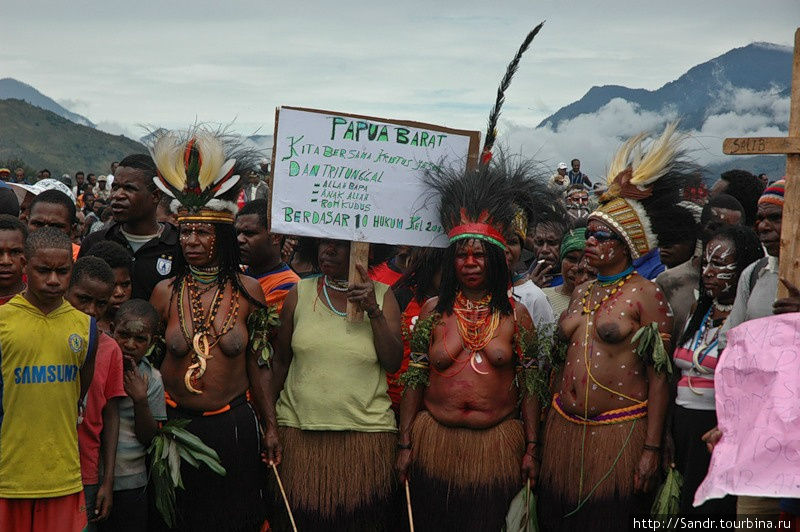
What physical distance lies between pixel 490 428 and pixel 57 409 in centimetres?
248

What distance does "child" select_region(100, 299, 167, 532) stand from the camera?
5.28 metres

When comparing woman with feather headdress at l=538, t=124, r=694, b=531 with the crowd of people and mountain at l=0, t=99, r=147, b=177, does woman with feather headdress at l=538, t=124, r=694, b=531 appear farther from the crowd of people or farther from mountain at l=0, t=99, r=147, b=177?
mountain at l=0, t=99, r=147, b=177

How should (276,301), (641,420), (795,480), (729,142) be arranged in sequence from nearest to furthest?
(795,480) < (729,142) < (641,420) < (276,301)

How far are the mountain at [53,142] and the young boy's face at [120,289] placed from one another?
72.6 metres

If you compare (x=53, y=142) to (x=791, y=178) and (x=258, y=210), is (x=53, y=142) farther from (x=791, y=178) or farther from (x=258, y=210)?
(x=791, y=178)

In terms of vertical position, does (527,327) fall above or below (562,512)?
above

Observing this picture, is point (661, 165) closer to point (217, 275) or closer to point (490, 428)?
point (490, 428)

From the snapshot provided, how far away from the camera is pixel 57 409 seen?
15.7 ft

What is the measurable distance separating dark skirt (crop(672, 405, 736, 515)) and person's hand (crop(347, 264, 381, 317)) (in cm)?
193

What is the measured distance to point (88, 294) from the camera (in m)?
5.23

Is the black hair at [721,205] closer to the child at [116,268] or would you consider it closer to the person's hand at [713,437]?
the person's hand at [713,437]

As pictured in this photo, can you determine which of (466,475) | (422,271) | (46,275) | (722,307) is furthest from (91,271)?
(722,307)

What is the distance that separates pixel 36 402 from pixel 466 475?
2480mm

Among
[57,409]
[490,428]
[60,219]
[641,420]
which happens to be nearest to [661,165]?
[641,420]
